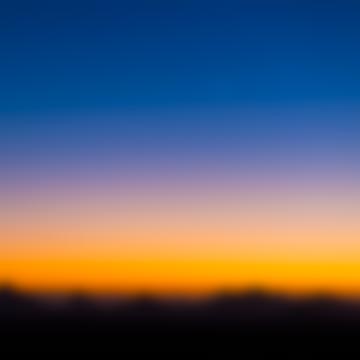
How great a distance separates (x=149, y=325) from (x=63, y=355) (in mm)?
36444

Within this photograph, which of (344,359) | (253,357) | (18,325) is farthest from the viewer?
(18,325)

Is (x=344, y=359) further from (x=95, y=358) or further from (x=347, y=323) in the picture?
(x=347, y=323)

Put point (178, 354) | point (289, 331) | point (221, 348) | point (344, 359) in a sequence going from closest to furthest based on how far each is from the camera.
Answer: point (344, 359) < point (178, 354) < point (221, 348) < point (289, 331)

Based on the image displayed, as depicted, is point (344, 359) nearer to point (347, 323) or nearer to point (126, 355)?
point (126, 355)

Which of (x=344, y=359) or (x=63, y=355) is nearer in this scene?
(x=344, y=359)

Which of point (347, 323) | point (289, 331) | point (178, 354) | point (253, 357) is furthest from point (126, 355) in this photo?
point (347, 323)

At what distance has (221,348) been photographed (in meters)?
37.1

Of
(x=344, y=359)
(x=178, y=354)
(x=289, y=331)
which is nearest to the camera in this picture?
(x=344, y=359)

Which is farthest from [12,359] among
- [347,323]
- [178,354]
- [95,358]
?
[347,323]

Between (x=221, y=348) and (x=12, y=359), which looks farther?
(x=221, y=348)

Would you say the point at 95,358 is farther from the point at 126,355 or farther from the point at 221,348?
the point at 221,348

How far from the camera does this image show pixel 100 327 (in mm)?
64438

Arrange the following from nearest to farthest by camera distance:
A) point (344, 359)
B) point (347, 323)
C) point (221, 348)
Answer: point (344, 359) → point (221, 348) → point (347, 323)

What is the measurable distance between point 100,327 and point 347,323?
67.6 ft
